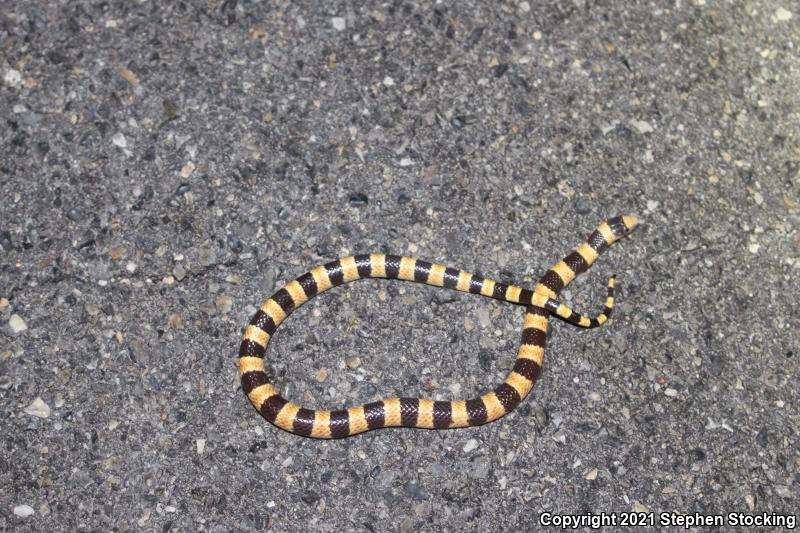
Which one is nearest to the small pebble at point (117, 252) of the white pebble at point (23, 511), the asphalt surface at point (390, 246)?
the asphalt surface at point (390, 246)

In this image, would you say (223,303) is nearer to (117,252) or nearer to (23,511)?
(117,252)

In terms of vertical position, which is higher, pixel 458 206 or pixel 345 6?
pixel 345 6

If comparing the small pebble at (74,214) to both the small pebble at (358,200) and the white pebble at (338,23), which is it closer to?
the small pebble at (358,200)

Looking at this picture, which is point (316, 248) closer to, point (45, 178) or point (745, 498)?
point (45, 178)

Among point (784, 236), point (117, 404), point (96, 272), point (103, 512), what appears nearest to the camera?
point (103, 512)

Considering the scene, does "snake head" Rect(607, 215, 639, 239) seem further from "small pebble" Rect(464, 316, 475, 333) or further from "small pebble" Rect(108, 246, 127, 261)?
"small pebble" Rect(108, 246, 127, 261)

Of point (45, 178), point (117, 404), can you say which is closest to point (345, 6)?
point (45, 178)

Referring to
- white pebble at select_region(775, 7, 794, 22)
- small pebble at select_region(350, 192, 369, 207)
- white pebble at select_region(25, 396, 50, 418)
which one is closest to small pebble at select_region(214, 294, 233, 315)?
small pebble at select_region(350, 192, 369, 207)
